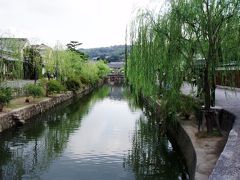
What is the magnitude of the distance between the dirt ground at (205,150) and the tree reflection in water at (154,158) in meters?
0.97

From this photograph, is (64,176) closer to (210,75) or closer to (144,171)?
(144,171)

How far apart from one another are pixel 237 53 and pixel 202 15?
58.1 inches

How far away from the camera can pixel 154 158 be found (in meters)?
13.1

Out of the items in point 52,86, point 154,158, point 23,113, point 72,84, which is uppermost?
point 52,86

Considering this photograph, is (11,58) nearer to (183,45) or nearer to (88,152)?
(88,152)

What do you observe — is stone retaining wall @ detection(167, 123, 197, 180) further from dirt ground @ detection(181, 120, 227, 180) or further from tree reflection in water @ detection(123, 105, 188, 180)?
tree reflection in water @ detection(123, 105, 188, 180)

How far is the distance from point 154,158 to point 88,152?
93.9 inches

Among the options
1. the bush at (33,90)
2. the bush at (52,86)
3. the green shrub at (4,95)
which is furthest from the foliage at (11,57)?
the bush at (52,86)

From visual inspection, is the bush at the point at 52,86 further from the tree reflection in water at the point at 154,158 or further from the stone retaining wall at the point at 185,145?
the stone retaining wall at the point at 185,145

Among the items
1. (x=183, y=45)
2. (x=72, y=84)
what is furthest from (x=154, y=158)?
(x=72, y=84)

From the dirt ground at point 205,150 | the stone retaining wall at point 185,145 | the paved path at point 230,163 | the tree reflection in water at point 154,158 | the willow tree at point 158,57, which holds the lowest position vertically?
the tree reflection in water at point 154,158

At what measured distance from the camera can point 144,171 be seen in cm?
1153

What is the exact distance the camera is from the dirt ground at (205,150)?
8336 millimetres

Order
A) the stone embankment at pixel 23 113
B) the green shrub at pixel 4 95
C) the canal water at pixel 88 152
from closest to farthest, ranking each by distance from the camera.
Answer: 1. the canal water at pixel 88 152
2. the stone embankment at pixel 23 113
3. the green shrub at pixel 4 95
